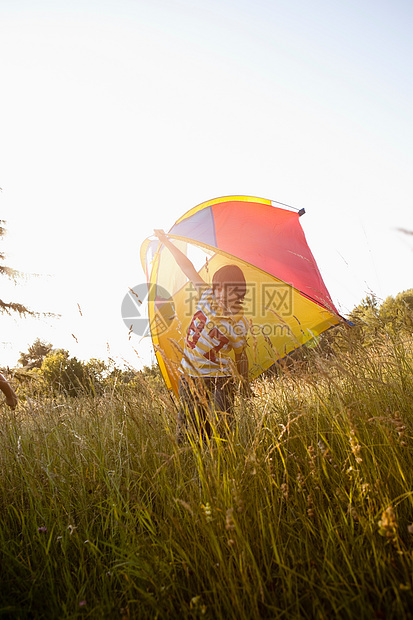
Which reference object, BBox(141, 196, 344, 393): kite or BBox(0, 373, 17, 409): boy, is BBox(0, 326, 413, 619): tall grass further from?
BBox(141, 196, 344, 393): kite

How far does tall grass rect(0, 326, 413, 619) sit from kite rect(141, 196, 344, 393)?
7.39 feet

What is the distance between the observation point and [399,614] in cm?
86

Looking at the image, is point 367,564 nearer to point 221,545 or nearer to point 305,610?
point 305,610

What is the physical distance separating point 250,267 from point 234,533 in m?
3.32

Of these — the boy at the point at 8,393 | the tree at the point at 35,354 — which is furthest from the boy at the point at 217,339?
the boy at the point at 8,393

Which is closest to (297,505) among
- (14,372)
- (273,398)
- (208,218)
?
(273,398)

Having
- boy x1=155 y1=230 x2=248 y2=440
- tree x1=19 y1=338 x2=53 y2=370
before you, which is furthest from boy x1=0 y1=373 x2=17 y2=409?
boy x1=155 y1=230 x2=248 y2=440

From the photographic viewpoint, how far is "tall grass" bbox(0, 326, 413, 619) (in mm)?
978

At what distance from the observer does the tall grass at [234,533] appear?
978 millimetres

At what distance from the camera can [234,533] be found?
42.9 inches

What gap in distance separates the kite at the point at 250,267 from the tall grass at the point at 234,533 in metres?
2.25

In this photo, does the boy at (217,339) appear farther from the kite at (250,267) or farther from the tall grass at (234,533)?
the kite at (250,267)

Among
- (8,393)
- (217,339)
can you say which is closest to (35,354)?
(8,393)

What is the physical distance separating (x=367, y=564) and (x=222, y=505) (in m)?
0.44
